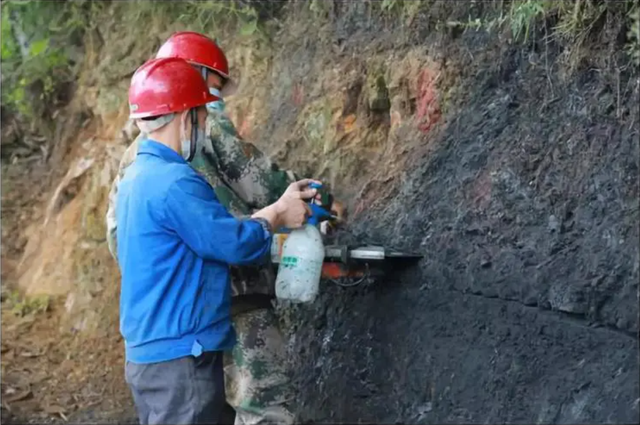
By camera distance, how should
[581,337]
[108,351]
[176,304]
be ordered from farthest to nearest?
[108,351] < [176,304] < [581,337]

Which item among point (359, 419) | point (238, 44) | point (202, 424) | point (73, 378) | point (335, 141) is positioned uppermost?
point (238, 44)

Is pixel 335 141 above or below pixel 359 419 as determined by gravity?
above

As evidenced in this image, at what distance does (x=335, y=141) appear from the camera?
511cm

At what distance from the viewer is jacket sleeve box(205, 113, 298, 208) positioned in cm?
436

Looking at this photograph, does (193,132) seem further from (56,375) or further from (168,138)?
(56,375)

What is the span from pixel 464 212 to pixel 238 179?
3.63 ft

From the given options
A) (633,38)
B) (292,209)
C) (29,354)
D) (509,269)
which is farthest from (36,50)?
(633,38)

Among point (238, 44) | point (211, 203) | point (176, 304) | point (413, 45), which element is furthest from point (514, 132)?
point (238, 44)

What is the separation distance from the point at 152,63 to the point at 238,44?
273 centimetres

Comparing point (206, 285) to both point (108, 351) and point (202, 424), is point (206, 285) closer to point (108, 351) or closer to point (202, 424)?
point (202, 424)

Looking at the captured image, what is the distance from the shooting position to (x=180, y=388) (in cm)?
356

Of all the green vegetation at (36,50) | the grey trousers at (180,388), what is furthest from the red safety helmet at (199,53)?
the green vegetation at (36,50)

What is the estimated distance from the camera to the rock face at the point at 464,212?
3.32 m

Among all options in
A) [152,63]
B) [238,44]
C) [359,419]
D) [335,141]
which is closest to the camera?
[152,63]
